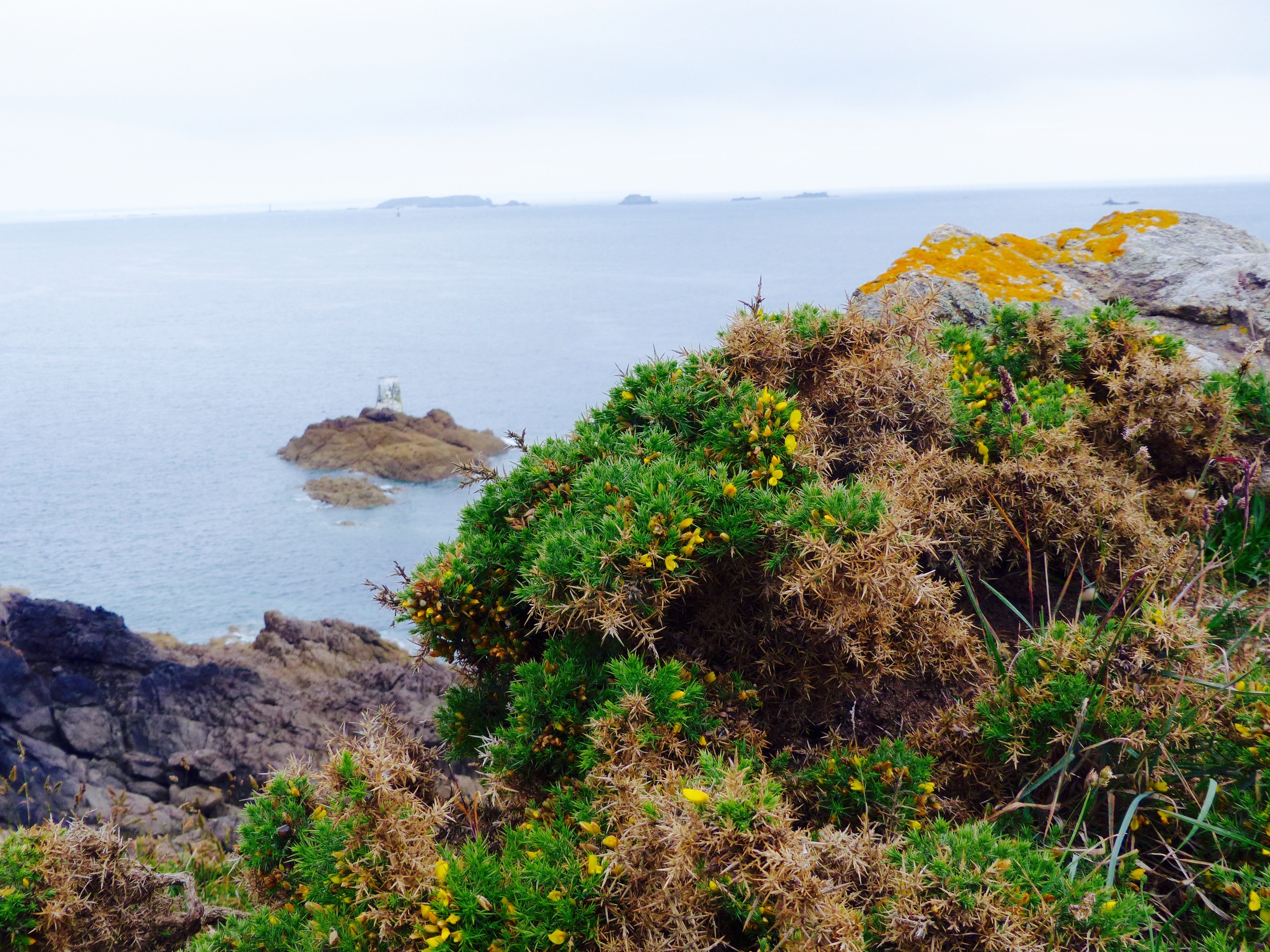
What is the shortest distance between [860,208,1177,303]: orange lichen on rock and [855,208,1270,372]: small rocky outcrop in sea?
1 cm

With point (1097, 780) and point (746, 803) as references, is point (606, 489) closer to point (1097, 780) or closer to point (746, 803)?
point (746, 803)

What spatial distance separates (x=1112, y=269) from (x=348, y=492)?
934 inches

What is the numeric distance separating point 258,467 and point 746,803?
1314 inches

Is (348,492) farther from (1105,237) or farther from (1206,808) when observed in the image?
(1206,808)

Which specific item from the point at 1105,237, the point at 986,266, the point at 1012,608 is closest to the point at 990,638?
the point at 1012,608

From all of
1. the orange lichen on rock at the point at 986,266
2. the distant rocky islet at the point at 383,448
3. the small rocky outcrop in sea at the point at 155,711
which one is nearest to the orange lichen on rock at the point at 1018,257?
the orange lichen on rock at the point at 986,266

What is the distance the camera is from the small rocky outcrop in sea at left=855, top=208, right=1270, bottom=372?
6.71m

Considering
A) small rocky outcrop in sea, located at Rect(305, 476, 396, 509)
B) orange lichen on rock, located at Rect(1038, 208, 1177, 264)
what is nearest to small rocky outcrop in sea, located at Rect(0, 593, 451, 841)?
orange lichen on rock, located at Rect(1038, 208, 1177, 264)

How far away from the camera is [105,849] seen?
10.3 ft

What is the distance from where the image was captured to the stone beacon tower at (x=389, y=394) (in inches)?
1180

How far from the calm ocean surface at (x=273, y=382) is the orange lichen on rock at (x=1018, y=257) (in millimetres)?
1647

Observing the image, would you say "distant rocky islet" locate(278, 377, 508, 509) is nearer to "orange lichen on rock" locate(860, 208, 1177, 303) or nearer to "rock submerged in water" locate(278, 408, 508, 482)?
"rock submerged in water" locate(278, 408, 508, 482)

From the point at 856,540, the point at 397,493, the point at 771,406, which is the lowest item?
the point at 397,493

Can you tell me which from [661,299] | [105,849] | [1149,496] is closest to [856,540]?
[1149,496]
